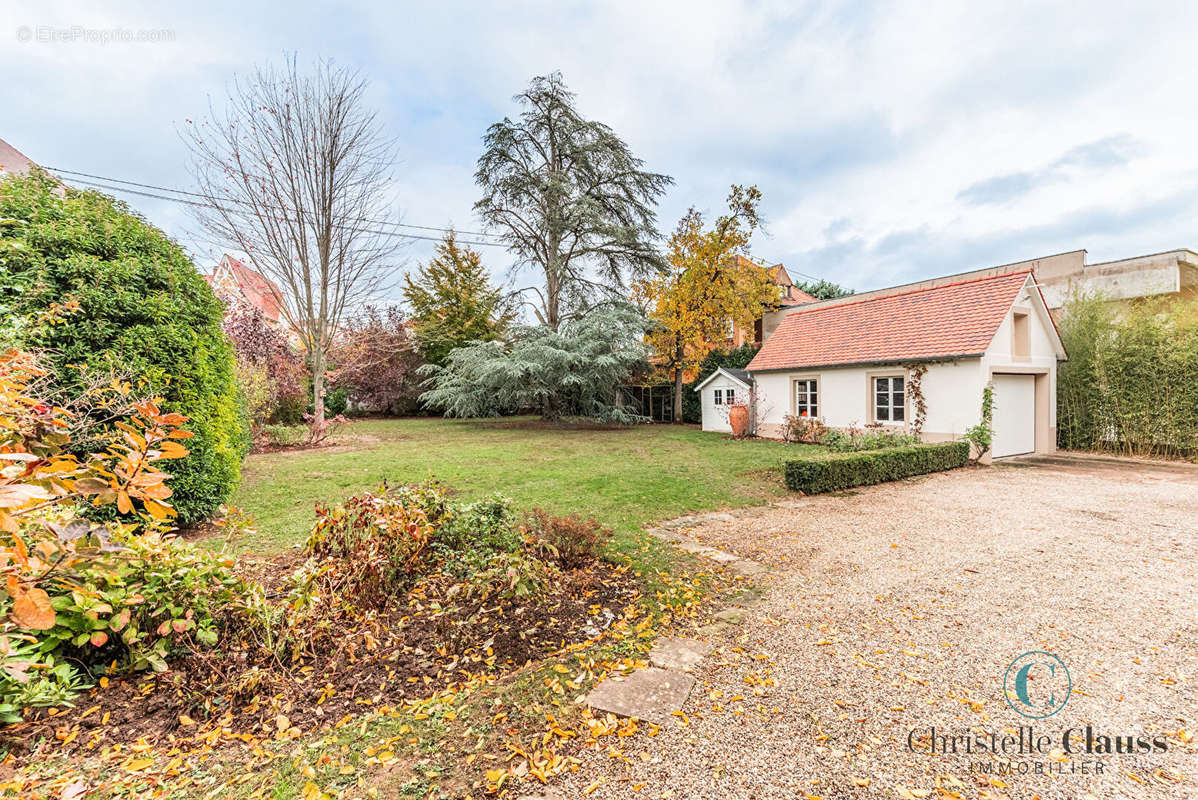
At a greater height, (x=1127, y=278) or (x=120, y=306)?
(x=1127, y=278)

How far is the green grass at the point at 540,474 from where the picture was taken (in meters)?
5.96

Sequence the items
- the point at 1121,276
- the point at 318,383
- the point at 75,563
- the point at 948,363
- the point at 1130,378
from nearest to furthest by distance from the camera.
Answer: the point at 75,563, the point at 1130,378, the point at 948,363, the point at 318,383, the point at 1121,276

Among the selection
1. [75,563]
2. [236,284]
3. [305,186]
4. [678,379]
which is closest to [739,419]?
[678,379]

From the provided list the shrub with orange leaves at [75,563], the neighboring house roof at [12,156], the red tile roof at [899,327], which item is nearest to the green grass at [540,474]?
the shrub with orange leaves at [75,563]

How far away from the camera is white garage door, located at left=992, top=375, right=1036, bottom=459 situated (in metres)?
10.5

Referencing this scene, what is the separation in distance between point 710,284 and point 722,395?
180 inches

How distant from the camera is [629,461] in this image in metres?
10.0

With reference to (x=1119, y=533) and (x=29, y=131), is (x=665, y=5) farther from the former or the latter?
(x=29, y=131)

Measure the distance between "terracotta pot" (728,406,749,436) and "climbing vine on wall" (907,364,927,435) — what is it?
4.85 m

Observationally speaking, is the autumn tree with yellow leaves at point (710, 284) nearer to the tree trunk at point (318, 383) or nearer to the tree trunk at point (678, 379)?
the tree trunk at point (678, 379)

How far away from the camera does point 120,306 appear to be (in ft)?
13.6

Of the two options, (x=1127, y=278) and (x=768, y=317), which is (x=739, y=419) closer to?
(x=1127, y=278)

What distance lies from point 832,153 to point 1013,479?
9.40m

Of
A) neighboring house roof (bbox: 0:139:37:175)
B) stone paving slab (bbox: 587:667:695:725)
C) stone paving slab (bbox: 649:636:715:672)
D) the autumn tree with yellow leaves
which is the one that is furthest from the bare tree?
stone paving slab (bbox: 587:667:695:725)
